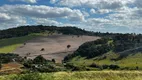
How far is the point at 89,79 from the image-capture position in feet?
74.4

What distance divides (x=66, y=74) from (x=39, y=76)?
8.90 feet

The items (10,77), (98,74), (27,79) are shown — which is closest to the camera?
(27,79)

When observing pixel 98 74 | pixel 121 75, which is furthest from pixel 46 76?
pixel 121 75

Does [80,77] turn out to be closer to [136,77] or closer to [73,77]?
[73,77]

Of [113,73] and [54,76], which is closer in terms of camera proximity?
[54,76]

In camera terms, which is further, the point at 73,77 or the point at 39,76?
the point at 73,77

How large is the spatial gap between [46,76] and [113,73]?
19.2ft

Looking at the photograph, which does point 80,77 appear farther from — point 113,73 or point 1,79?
point 1,79

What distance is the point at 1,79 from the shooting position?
71.4ft

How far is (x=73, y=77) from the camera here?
22688 millimetres

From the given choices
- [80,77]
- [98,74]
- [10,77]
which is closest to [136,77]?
[98,74]

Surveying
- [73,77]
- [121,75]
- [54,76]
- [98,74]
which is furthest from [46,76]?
[121,75]

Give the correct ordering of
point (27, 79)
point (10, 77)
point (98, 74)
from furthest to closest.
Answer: point (98, 74) → point (10, 77) → point (27, 79)

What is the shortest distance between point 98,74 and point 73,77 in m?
2.26
